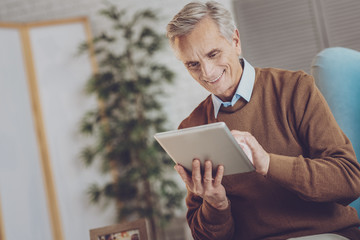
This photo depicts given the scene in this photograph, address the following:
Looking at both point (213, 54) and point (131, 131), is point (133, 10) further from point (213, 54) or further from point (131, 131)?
point (213, 54)

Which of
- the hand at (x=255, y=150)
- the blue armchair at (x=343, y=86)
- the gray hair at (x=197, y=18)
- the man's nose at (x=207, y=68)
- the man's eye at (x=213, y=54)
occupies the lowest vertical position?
the hand at (x=255, y=150)

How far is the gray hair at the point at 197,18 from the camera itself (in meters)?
1.24

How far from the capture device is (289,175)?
1.07m

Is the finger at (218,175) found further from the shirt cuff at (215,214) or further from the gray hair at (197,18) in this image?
the gray hair at (197,18)

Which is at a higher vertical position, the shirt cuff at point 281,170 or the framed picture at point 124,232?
the shirt cuff at point 281,170

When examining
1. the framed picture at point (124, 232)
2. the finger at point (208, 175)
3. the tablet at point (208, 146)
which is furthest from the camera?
the framed picture at point (124, 232)

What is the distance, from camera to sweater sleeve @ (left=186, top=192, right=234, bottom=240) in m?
1.23

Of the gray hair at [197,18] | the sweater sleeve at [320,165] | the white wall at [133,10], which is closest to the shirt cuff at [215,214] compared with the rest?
the sweater sleeve at [320,165]

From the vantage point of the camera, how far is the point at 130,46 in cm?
348

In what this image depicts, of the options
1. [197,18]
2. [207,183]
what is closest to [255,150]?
[207,183]

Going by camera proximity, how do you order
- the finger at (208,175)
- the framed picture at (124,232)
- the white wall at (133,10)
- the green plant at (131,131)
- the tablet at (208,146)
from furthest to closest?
the white wall at (133,10) → the green plant at (131,131) → the framed picture at (124,232) → the finger at (208,175) → the tablet at (208,146)

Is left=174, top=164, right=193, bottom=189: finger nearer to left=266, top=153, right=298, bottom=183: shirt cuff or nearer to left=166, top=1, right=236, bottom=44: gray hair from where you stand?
left=266, top=153, right=298, bottom=183: shirt cuff

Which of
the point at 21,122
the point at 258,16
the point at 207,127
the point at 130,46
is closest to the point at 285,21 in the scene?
the point at 258,16

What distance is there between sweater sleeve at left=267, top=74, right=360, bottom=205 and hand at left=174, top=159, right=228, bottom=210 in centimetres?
14
